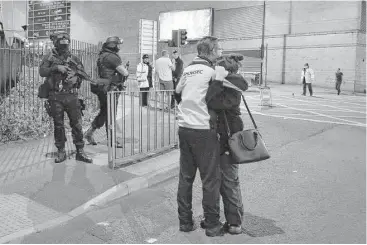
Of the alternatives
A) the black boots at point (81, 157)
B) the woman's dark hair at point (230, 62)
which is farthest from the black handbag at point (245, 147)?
the black boots at point (81, 157)

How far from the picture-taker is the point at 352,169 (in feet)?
22.9

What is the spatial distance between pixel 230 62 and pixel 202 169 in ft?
3.59

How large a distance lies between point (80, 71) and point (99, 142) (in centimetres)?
218

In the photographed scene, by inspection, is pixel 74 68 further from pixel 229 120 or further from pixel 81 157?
pixel 229 120

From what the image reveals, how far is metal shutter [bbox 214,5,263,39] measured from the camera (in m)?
37.7

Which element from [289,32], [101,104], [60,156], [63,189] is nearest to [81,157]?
[60,156]

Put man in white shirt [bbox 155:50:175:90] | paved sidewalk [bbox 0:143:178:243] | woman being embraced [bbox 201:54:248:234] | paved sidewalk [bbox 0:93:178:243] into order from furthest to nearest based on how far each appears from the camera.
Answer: man in white shirt [bbox 155:50:175:90], paved sidewalk [bbox 0:93:178:243], paved sidewalk [bbox 0:143:178:243], woman being embraced [bbox 201:54:248:234]

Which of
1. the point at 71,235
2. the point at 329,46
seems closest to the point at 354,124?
the point at 71,235

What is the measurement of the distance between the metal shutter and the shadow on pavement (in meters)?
34.6

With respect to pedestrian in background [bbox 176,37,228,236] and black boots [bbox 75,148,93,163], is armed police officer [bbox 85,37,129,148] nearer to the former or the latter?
black boots [bbox 75,148,93,163]

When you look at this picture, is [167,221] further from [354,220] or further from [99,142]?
[99,142]

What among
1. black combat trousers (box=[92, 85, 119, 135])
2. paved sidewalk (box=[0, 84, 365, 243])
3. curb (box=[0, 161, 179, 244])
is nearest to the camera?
curb (box=[0, 161, 179, 244])

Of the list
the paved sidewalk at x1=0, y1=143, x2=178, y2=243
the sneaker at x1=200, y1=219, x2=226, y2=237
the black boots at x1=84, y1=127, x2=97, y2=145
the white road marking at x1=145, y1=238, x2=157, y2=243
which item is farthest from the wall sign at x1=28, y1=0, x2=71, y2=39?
the sneaker at x1=200, y1=219, x2=226, y2=237

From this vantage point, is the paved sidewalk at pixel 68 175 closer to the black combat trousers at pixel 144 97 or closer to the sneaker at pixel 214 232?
the black combat trousers at pixel 144 97
